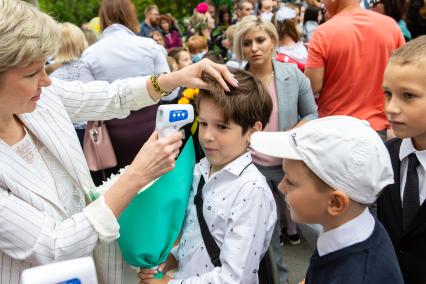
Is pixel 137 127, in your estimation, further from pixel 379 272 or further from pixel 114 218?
pixel 379 272

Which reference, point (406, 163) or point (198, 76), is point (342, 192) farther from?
point (198, 76)

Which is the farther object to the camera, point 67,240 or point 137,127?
point 137,127

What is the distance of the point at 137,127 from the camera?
11.1ft

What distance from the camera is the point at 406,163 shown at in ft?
5.35

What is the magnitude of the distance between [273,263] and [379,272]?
0.58m

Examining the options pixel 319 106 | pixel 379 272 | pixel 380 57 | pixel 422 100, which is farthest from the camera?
pixel 319 106

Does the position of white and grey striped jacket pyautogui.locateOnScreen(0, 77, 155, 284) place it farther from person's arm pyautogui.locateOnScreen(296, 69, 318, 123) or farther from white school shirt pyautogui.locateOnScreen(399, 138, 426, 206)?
person's arm pyautogui.locateOnScreen(296, 69, 318, 123)

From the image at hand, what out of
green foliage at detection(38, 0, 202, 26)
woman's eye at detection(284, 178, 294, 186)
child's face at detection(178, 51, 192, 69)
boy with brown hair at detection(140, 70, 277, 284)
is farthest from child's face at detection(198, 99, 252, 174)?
green foliage at detection(38, 0, 202, 26)

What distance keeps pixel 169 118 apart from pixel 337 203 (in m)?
0.65

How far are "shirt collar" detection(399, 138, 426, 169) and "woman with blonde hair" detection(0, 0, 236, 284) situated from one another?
0.77 meters

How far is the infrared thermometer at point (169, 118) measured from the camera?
4.93ft

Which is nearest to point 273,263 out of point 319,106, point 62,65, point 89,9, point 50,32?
point 50,32

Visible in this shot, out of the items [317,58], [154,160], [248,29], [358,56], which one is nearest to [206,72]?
[154,160]

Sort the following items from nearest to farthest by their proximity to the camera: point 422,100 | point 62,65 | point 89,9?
point 422,100 < point 62,65 < point 89,9
